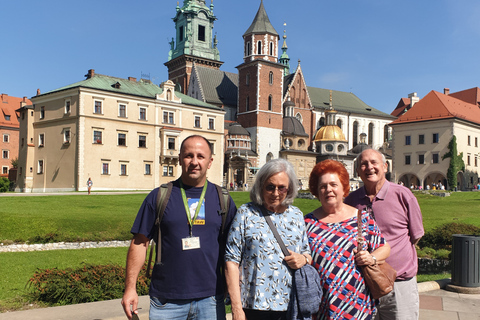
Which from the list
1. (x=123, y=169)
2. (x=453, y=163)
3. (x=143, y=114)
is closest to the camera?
(x=123, y=169)

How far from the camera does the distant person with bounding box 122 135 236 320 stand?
134 inches

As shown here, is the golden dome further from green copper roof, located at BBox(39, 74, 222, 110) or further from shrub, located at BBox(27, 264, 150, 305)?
shrub, located at BBox(27, 264, 150, 305)

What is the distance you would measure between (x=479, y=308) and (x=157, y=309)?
573cm

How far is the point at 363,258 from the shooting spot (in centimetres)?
341

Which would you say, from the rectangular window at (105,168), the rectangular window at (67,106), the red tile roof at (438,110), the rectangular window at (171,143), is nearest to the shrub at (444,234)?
the rectangular window at (105,168)

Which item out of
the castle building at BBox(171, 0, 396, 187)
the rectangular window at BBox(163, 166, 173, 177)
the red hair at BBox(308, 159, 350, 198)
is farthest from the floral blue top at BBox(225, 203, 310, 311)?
the castle building at BBox(171, 0, 396, 187)

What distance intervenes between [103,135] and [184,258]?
134 ft

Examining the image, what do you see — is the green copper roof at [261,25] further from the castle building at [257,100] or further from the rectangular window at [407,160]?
the rectangular window at [407,160]

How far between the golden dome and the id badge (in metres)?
59.9

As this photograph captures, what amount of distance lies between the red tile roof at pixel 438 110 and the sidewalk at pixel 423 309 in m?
51.8

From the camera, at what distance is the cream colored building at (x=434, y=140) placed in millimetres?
55344

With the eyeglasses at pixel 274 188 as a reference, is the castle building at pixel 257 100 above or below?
above

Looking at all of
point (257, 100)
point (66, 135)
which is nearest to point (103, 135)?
point (66, 135)

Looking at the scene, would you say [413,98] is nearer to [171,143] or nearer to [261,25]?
[261,25]
